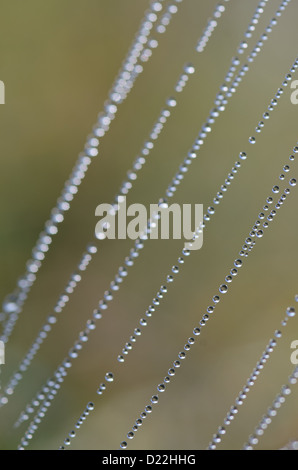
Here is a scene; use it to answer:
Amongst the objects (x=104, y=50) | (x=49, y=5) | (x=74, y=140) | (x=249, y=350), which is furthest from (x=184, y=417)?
(x=49, y=5)

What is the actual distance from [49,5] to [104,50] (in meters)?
0.16

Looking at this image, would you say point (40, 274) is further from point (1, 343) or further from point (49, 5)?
point (49, 5)

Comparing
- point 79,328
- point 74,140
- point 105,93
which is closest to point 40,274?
point 79,328

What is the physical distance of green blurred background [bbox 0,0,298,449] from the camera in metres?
1.27

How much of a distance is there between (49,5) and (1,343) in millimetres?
772

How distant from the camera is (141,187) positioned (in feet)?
4.41

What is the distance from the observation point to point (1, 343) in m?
1.12

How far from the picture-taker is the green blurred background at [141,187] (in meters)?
1.27
